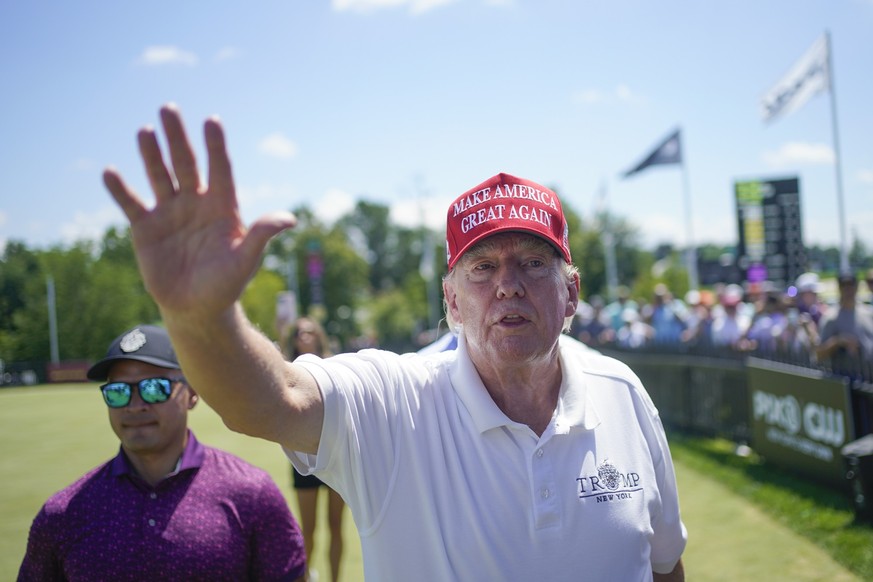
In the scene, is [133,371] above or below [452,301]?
below

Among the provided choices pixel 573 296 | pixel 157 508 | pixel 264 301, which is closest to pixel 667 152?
pixel 573 296

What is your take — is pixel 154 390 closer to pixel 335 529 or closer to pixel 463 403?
pixel 463 403

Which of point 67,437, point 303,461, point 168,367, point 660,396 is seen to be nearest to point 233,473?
point 168,367

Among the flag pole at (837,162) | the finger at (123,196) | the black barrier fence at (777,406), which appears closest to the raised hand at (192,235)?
the finger at (123,196)

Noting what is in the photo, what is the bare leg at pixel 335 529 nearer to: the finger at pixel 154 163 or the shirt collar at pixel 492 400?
the shirt collar at pixel 492 400

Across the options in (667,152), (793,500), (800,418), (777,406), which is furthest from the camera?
(667,152)

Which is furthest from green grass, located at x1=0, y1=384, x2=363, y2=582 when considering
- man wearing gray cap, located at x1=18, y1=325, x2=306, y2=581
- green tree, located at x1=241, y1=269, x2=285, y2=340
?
green tree, located at x1=241, y1=269, x2=285, y2=340

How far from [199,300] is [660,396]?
11821mm

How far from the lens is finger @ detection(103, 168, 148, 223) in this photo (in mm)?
1295

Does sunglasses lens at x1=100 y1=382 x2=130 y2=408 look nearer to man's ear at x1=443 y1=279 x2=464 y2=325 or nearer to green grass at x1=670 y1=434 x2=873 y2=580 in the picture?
man's ear at x1=443 y1=279 x2=464 y2=325

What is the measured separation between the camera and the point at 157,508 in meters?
2.41

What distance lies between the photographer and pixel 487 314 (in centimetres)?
208

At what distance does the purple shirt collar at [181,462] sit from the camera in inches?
98.6

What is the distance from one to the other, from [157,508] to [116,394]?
1.83 ft
